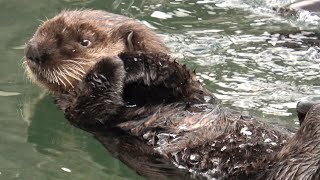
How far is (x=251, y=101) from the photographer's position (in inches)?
198

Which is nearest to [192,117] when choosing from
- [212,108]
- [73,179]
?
[212,108]

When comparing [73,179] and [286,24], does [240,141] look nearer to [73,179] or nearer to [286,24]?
[73,179]

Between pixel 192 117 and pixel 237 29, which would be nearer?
pixel 192 117

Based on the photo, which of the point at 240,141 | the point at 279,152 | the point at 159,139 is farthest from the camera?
the point at 159,139

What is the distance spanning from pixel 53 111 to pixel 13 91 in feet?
1.56

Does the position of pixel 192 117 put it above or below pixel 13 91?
above

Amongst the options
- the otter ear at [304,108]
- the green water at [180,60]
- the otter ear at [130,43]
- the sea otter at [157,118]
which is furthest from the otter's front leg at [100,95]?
the otter ear at [304,108]

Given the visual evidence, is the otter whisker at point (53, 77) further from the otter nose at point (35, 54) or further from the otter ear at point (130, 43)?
the otter ear at point (130, 43)

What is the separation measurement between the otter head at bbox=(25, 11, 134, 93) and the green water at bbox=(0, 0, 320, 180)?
30cm

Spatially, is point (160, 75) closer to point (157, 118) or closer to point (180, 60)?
point (157, 118)

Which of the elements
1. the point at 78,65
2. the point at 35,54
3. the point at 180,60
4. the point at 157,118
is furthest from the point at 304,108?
the point at 180,60

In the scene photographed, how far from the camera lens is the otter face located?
438 centimetres

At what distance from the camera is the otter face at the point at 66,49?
438 centimetres

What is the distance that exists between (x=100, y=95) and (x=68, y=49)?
0.41 metres
